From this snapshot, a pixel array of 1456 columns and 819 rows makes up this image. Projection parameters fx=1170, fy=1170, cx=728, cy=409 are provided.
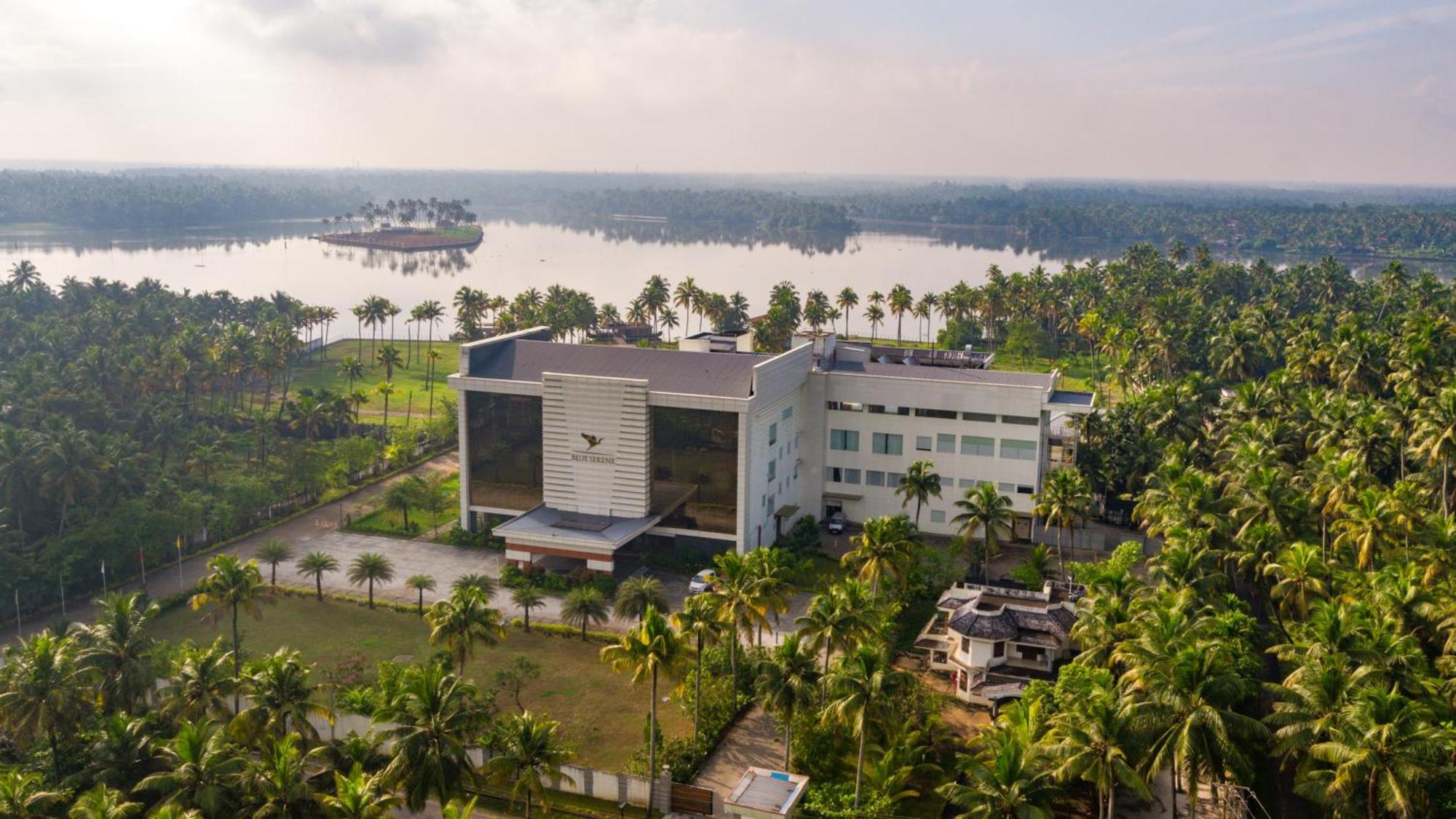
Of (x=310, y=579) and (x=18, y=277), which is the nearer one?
(x=310, y=579)

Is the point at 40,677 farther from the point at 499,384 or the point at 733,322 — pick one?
the point at 733,322

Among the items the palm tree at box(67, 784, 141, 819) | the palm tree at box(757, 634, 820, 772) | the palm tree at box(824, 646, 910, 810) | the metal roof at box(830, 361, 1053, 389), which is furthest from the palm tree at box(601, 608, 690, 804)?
the metal roof at box(830, 361, 1053, 389)

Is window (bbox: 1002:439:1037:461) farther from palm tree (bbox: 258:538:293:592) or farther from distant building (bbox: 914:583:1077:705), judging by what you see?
palm tree (bbox: 258:538:293:592)

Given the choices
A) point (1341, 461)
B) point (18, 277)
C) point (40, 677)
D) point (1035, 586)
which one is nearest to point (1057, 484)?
point (1035, 586)

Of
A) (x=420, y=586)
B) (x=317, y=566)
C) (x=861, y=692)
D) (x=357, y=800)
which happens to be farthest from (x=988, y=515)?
(x=357, y=800)

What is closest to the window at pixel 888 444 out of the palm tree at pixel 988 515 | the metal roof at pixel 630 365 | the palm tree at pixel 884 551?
the metal roof at pixel 630 365

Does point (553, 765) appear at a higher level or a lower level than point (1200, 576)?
lower
